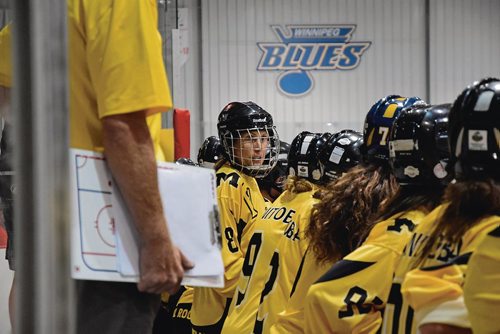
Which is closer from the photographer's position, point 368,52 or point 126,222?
point 126,222

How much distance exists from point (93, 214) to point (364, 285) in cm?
107

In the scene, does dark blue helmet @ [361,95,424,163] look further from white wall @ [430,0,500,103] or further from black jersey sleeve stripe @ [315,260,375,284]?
white wall @ [430,0,500,103]

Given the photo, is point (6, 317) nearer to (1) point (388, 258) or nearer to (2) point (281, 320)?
(1) point (388, 258)

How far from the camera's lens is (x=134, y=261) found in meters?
1.83

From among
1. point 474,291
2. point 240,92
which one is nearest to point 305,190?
point 474,291

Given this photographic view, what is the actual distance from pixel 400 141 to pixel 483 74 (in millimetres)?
10849

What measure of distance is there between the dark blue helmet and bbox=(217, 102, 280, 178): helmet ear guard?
1.62 metres

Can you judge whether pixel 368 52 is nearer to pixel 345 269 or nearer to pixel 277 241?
pixel 277 241

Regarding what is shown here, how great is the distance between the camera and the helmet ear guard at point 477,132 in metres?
1.90

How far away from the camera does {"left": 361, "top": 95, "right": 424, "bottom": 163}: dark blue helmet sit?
3104 mm

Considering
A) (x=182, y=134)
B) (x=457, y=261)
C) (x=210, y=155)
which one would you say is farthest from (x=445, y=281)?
(x=182, y=134)

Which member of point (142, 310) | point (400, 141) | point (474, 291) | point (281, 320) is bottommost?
point (281, 320)

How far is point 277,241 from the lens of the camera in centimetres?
366

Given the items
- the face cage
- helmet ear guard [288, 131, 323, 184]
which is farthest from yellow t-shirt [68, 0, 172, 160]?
the face cage
